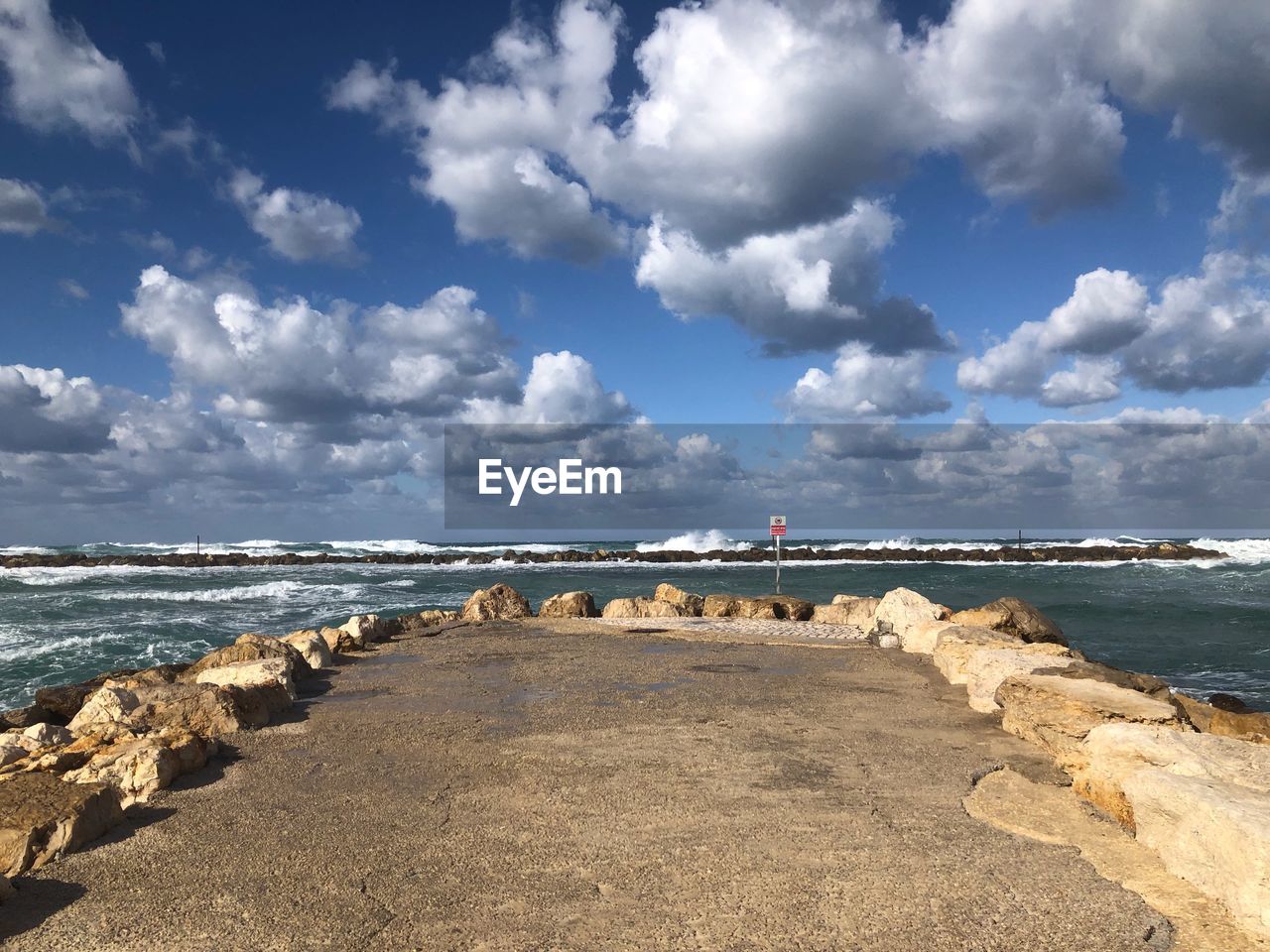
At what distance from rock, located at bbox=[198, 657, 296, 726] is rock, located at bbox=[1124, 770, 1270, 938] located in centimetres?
650

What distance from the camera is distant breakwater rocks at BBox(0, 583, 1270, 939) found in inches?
156

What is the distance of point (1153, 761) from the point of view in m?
4.93

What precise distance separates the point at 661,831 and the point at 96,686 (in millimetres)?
8782

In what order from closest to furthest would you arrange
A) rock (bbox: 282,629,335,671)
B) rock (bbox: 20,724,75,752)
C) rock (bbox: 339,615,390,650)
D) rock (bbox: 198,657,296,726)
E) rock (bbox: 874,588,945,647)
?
1. rock (bbox: 20,724,75,752)
2. rock (bbox: 198,657,296,726)
3. rock (bbox: 282,629,335,671)
4. rock (bbox: 874,588,945,647)
5. rock (bbox: 339,615,390,650)

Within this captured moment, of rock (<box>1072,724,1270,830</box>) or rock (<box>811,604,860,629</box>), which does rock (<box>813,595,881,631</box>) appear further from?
rock (<box>1072,724,1270,830</box>)

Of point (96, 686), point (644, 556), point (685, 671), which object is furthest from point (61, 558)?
point (685, 671)

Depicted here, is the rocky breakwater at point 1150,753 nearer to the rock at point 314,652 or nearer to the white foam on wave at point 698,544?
the rock at point 314,652

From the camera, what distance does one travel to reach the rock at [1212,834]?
350 cm

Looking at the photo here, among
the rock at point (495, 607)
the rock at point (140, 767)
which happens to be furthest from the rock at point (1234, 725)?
the rock at point (495, 607)

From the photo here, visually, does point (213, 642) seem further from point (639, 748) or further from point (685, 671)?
point (639, 748)

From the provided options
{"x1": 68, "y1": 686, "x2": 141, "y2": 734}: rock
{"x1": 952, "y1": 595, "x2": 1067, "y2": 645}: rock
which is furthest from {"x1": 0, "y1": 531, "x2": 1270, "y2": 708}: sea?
{"x1": 68, "y1": 686, "x2": 141, "y2": 734}: rock

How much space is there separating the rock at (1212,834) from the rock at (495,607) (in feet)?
43.4

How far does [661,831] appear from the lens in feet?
15.3

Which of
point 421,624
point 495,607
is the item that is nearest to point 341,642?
point 421,624
